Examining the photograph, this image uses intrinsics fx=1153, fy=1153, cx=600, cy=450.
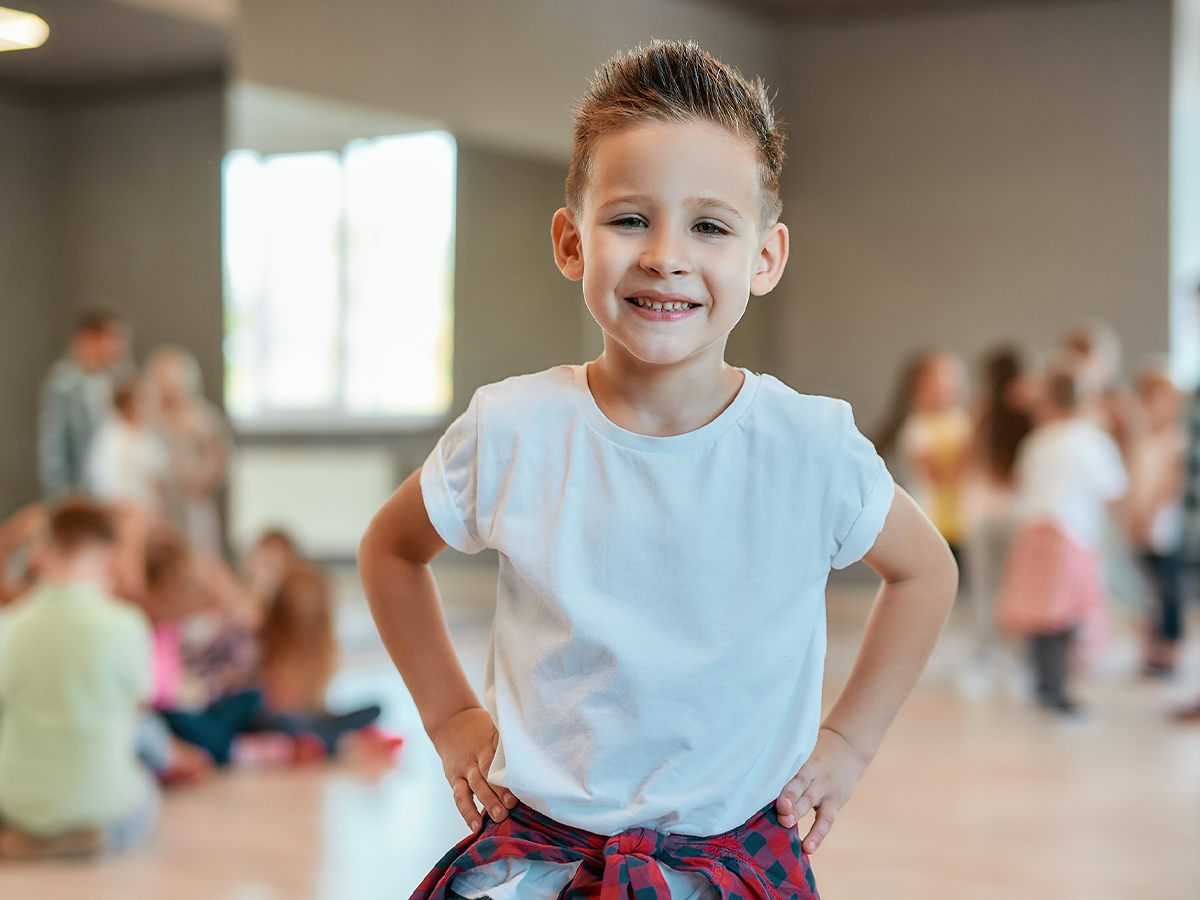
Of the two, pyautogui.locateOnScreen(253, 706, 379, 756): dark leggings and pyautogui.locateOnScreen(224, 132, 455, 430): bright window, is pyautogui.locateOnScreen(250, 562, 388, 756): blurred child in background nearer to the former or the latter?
Answer: pyautogui.locateOnScreen(253, 706, 379, 756): dark leggings

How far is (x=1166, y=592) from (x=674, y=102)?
3347 millimetres

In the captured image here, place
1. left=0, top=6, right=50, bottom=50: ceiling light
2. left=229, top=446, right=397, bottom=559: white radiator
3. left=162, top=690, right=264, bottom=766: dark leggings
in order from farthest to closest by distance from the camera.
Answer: left=229, top=446, right=397, bottom=559: white radiator < left=162, top=690, right=264, bottom=766: dark leggings < left=0, top=6, right=50, bottom=50: ceiling light

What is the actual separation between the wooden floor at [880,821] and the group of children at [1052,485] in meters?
0.34

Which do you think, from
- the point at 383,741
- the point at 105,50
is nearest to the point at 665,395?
the point at 105,50

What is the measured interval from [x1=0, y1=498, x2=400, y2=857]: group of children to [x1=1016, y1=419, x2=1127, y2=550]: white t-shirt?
1.89 metres

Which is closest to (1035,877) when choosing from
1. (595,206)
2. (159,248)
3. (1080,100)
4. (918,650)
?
(918,650)

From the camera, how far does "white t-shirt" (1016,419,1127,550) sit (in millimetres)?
3189

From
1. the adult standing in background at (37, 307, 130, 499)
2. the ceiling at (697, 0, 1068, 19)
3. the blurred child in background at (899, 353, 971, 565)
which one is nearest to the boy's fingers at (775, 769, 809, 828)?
the ceiling at (697, 0, 1068, 19)

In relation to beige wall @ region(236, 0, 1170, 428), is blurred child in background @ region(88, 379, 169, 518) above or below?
below

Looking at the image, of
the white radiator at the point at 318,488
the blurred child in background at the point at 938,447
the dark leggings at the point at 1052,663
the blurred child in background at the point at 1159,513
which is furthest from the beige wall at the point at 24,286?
the blurred child in background at the point at 1159,513

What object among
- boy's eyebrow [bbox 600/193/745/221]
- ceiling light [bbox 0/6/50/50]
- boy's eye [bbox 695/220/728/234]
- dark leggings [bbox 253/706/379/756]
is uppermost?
ceiling light [bbox 0/6/50/50]

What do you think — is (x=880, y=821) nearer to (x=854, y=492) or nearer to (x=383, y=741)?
(x=383, y=741)

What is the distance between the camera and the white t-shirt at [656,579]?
68 cm

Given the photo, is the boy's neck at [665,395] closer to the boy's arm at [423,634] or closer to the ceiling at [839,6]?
the boy's arm at [423,634]
